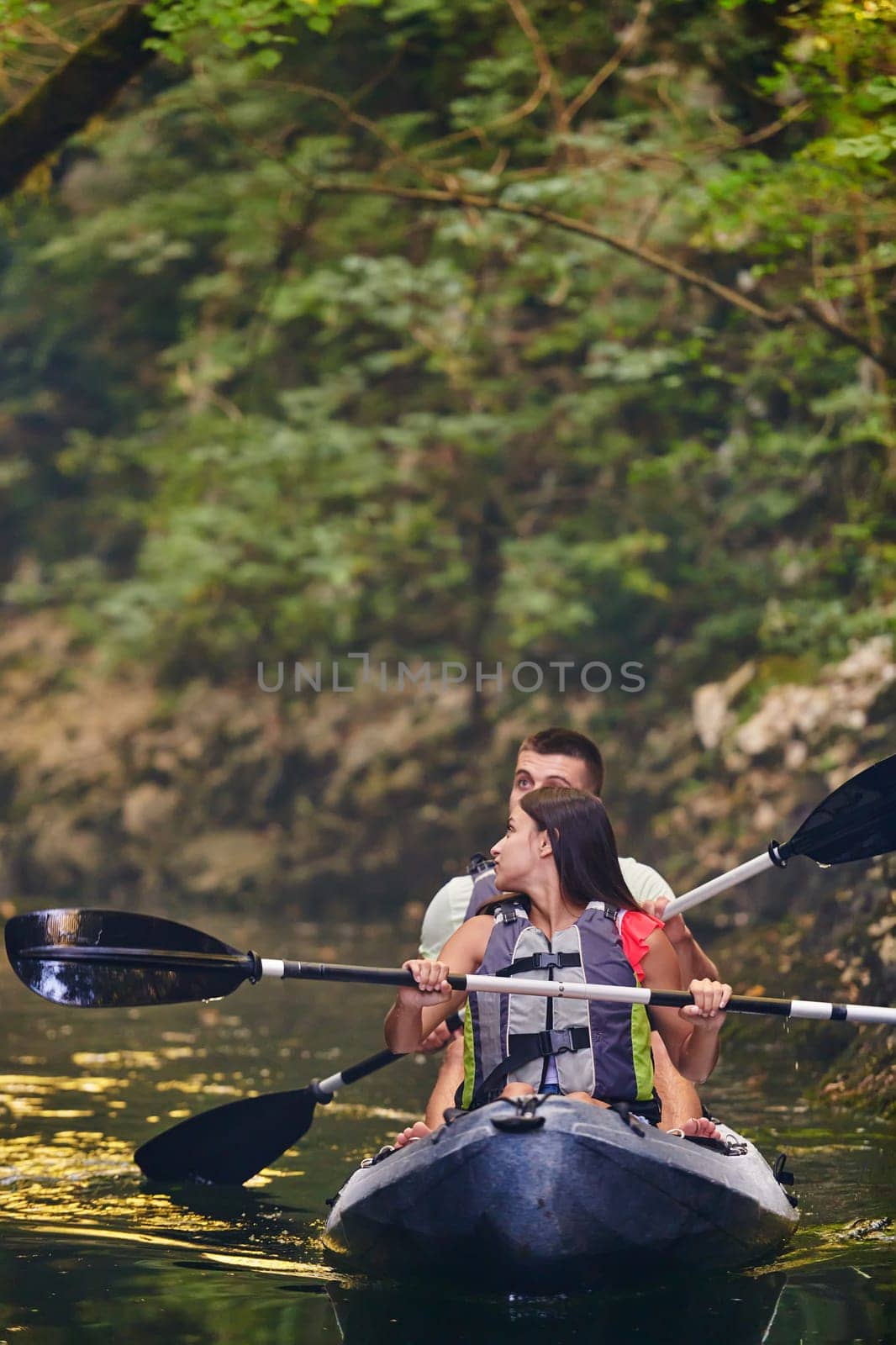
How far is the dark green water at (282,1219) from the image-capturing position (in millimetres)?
3617

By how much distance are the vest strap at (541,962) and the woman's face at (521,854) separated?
0.54 ft

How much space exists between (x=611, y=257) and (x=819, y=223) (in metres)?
4.70

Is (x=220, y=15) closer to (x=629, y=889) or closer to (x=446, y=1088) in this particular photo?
(x=629, y=889)

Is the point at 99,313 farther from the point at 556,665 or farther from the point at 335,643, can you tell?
the point at 556,665

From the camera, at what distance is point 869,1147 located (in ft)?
18.5

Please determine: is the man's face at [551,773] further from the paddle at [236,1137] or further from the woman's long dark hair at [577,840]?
the paddle at [236,1137]

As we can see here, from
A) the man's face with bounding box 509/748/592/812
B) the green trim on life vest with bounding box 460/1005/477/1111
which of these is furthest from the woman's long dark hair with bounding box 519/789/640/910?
the man's face with bounding box 509/748/592/812

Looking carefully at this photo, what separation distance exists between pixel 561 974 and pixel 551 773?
0.90 meters

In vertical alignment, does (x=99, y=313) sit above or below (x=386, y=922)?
above

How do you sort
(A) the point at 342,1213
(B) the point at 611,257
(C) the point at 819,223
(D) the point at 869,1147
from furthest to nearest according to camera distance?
(B) the point at 611,257
(C) the point at 819,223
(D) the point at 869,1147
(A) the point at 342,1213

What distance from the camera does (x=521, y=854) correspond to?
3756 mm

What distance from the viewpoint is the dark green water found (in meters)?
3.62

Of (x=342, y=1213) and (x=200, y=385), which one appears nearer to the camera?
(x=342, y=1213)

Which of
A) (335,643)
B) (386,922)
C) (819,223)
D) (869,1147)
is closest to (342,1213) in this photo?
(869,1147)
